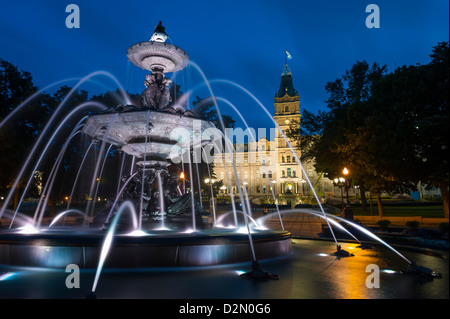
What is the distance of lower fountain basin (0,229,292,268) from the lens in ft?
19.4

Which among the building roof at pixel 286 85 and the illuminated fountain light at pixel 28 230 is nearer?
the illuminated fountain light at pixel 28 230

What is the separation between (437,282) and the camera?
4902 mm

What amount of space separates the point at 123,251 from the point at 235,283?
239 cm

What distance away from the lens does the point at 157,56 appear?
399 inches

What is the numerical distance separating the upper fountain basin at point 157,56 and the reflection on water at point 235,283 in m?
6.86

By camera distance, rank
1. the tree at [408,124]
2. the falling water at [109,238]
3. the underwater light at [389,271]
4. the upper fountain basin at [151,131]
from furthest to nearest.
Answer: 1. the tree at [408,124]
2. the upper fountain basin at [151,131]
3. the underwater light at [389,271]
4. the falling water at [109,238]

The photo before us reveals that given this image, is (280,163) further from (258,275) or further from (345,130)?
(258,275)

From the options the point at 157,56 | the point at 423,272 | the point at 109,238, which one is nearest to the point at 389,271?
the point at 423,272

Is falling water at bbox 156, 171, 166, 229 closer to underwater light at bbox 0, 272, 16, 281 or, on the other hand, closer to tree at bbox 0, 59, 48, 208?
underwater light at bbox 0, 272, 16, 281

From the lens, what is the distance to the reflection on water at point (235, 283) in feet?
14.2

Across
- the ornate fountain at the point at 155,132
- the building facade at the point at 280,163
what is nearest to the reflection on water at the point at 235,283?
the ornate fountain at the point at 155,132

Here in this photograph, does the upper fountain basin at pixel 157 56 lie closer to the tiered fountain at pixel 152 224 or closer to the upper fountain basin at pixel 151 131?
the tiered fountain at pixel 152 224

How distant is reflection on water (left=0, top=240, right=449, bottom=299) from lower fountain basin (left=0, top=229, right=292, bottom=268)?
180mm
